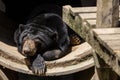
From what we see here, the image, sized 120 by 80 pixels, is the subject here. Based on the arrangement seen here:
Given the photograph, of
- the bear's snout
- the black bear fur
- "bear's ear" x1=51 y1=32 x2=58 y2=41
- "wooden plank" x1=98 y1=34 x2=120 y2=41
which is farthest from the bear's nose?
"wooden plank" x1=98 y1=34 x2=120 y2=41

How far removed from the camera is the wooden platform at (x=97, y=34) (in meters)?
2.71

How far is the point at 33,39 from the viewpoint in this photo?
17.0ft

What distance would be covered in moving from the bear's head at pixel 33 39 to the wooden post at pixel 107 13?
5.88 ft

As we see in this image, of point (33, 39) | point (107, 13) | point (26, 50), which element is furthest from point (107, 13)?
point (33, 39)

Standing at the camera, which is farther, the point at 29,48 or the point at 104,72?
the point at 29,48

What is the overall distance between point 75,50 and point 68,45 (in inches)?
6.9

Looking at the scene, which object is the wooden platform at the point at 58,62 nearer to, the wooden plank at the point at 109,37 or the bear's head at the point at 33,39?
the bear's head at the point at 33,39

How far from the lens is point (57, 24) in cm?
566

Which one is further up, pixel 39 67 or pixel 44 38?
pixel 44 38

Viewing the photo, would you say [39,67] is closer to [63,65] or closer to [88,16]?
[63,65]

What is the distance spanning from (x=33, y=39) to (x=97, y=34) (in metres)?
2.20

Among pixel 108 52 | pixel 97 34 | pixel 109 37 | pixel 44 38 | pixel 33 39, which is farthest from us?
pixel 44 38

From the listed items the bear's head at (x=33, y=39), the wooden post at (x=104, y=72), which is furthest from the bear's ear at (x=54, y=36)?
the wooden post at (x=104, y=72)

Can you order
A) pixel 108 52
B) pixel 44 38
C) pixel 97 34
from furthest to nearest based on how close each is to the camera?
1. pixel 44 38
2. pixel 97 34
3. pixel 108 52
